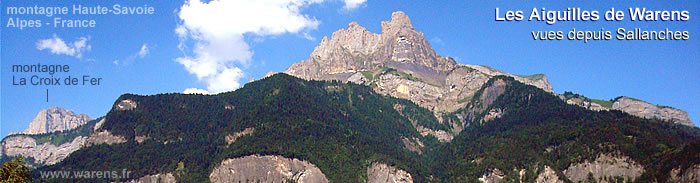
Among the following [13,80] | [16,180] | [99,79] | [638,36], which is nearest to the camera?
[16,180]

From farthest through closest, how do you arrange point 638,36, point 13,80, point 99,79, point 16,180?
point 638,36, point 99,79, point 13,80, point 16,180

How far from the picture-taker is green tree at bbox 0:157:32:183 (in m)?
65.2

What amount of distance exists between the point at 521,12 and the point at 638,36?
21832 millimetres

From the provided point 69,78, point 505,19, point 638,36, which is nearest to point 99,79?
point 69,78

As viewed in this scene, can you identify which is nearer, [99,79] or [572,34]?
[99,79]

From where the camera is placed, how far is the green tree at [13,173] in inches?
2566

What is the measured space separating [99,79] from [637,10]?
87371 mm

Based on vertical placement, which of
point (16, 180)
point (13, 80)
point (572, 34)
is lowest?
point (16, 180)

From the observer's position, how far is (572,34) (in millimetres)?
134625

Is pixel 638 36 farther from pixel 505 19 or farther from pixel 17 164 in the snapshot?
pixel 17 164

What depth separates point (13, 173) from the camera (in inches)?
2589

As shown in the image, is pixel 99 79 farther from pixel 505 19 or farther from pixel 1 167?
pixel 505 19

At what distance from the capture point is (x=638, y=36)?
133000 millimetres

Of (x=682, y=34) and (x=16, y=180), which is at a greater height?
(x=682, y=34)
